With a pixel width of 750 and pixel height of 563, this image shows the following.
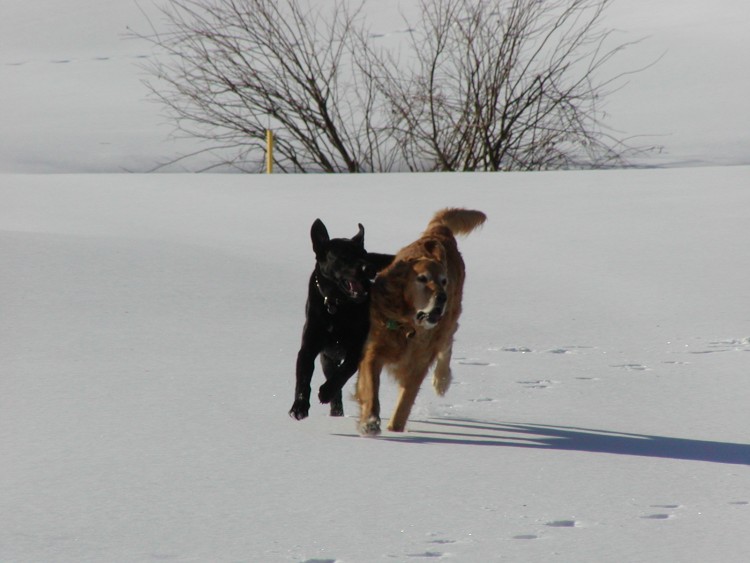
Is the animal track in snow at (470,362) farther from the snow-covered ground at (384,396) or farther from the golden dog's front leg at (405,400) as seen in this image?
the golden dog's front leg at (405,400)

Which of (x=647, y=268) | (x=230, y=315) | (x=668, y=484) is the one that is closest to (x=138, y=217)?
(x=230, y=315)

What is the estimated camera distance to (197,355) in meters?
5.99

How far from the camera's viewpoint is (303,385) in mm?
4660

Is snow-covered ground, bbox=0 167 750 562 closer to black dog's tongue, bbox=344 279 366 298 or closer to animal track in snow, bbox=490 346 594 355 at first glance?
animal track in snow, bbox=490 346 594 355

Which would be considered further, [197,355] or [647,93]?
[647,93]

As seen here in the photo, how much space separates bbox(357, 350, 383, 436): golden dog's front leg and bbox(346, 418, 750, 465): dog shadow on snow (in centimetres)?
8

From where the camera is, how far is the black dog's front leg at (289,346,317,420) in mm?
4605

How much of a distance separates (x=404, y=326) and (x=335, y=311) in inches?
11.8

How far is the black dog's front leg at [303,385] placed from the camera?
4605 millimetres

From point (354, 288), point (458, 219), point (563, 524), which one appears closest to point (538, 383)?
point (458, 219)

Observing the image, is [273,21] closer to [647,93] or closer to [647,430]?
[647,93]

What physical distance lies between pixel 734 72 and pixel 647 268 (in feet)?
67.0

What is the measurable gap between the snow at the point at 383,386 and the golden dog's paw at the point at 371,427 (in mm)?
69

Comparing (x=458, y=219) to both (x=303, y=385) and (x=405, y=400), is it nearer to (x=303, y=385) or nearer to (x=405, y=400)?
(x=405, y=400)
